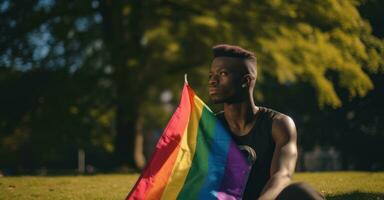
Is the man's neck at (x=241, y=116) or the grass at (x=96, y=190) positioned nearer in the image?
the man's neck at (x=241, y=116)

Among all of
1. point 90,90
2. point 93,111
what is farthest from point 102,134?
point 90,90

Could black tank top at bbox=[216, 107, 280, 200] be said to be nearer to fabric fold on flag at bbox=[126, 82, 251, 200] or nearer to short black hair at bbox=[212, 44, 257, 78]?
fabric fold on flag at bbox=[126, 82, 251, 200]

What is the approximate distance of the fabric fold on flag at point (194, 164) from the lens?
4457 mm

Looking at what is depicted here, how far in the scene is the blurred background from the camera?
14898 mm

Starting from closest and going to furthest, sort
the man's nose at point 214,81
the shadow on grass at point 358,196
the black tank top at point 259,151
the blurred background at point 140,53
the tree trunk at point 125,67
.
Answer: the black tank top at point 259,151
the man's nose at point 214,81
the shadow on grass at point 358,196
the blurred background at point 140,53
the tree trunk at point 125,67

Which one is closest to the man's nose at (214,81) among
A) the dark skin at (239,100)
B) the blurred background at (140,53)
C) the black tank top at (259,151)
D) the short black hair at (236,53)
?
the dark skin at (239,100)

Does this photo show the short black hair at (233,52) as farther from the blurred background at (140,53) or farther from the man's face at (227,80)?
the blurred background at (140,53)

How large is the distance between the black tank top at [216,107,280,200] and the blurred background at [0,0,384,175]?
10.2m

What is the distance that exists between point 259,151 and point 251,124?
283mm

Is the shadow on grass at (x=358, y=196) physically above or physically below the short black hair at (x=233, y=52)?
below

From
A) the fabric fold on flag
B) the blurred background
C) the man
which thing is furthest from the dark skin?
the blurred background

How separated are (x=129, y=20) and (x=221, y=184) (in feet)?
44.9

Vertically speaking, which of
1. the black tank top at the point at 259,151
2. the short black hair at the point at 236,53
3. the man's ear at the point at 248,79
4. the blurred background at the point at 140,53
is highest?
the short black hair at the point at 236,53

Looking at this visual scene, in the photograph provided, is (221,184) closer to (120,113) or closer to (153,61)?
(120,113)
